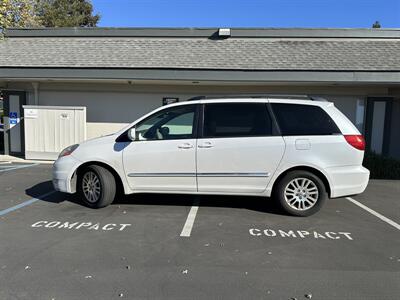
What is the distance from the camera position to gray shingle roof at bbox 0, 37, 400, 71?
32.5ft

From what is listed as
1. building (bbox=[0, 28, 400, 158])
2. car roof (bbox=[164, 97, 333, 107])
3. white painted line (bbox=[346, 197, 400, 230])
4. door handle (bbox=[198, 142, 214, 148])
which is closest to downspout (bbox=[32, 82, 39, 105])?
building (bbox=[0, 28, 400, 158])

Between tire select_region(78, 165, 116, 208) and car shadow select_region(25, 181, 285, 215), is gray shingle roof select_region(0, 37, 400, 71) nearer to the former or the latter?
car shadow select_region(25, 181, 285, 215)

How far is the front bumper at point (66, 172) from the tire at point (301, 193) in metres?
3.34

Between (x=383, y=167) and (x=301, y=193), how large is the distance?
4.87 meters

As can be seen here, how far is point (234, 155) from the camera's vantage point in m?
5.39

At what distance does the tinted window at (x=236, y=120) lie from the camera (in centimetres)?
548

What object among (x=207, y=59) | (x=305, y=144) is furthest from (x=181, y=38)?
(x=305, y=144)

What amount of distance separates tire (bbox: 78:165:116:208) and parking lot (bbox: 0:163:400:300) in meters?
0.17

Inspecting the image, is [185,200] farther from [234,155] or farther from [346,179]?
[346,179]

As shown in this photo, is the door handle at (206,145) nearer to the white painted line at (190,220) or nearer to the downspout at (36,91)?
the white painted line at (190,220)

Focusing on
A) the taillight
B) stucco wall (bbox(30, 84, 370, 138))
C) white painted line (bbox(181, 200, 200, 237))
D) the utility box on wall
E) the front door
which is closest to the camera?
white painted line (bbox(181, 200, 200, 237))

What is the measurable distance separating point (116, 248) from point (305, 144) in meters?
3.12

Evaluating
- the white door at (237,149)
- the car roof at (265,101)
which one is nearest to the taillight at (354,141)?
the car roof at (265,101)

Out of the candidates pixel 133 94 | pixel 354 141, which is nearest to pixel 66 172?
pixel 354 141
